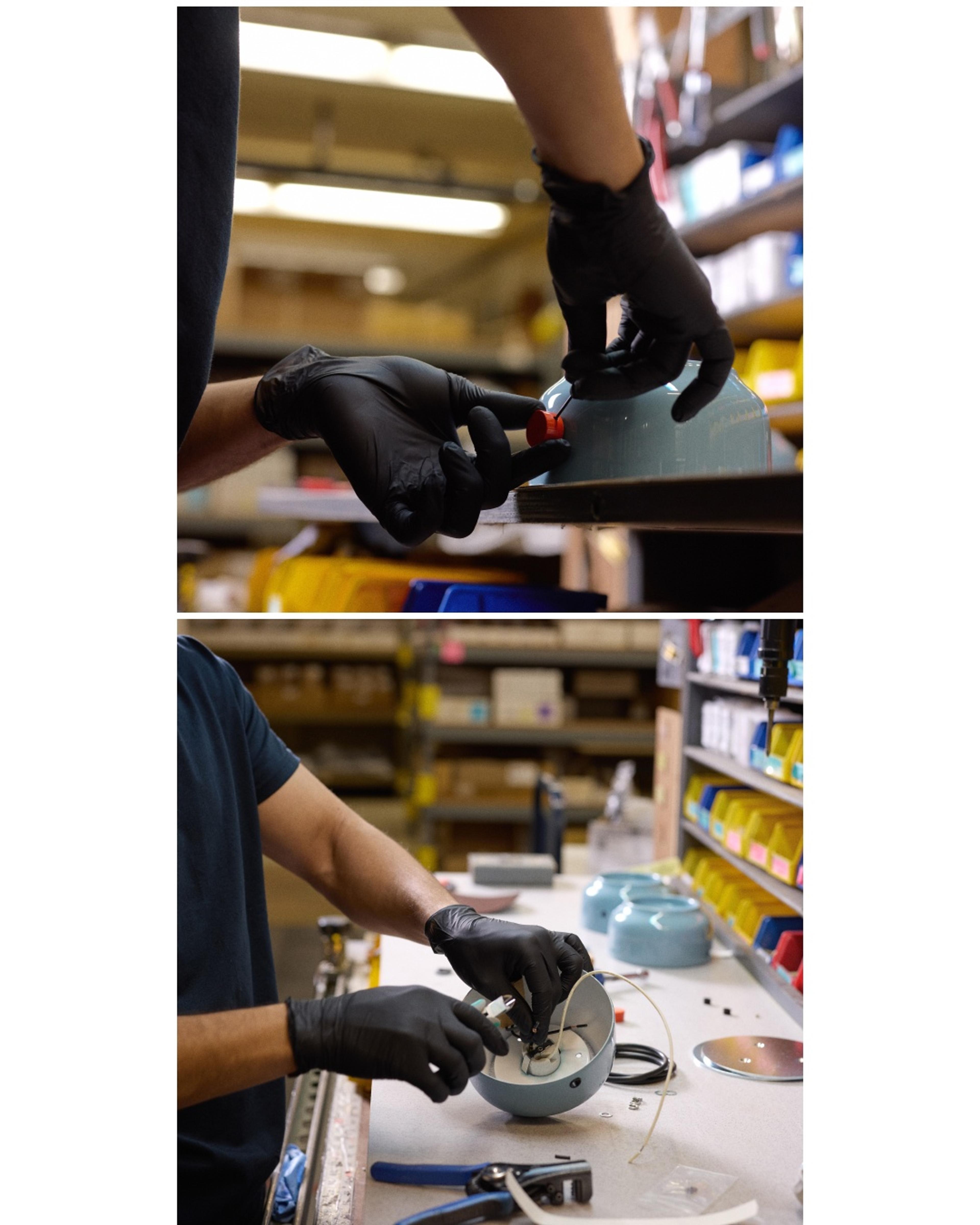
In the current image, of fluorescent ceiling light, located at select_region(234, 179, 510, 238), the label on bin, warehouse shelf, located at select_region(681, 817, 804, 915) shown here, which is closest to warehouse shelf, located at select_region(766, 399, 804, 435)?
warehouse shelf, located at select_region(681, 817, 804, 915)

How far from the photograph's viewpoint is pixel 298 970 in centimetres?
180

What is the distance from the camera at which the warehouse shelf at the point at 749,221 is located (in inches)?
103

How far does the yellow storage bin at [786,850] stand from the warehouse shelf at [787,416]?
1.24 metres

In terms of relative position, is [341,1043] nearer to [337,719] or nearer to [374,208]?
[337,719]

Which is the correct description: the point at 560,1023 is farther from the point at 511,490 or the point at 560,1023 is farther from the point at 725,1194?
the point at 511,490

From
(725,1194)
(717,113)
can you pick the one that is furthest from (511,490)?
(717,113)

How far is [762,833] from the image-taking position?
1.54 m

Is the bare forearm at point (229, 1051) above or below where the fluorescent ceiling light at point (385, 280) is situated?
below

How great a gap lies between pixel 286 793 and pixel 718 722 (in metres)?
0.83

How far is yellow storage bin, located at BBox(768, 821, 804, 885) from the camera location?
53.7 inches

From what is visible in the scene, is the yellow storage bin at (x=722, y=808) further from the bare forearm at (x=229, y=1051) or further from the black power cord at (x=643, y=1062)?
the bare forearm at (x=229, y=1051)

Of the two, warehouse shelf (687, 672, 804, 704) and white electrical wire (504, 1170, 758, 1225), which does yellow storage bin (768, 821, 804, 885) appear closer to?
warehouse shelf (687, 672, 804, 704)

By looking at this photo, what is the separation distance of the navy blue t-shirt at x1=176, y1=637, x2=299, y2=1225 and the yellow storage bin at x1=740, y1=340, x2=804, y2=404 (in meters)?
1.76

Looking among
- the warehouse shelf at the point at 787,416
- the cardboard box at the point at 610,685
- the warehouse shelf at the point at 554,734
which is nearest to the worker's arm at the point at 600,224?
the warehouse shelf at the point at 787,416
